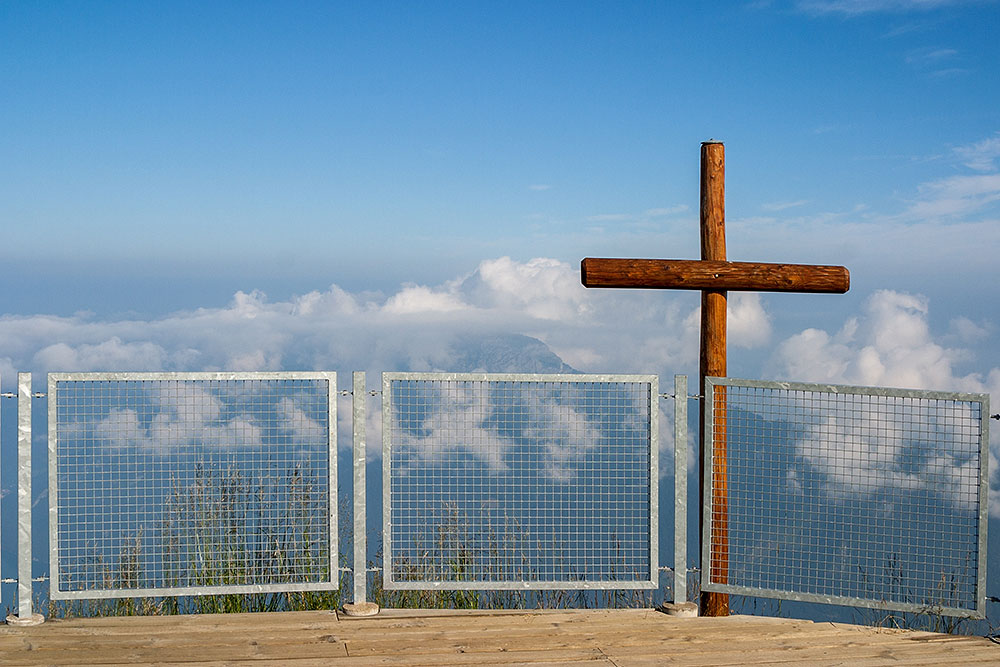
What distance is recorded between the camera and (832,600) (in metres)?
5.45

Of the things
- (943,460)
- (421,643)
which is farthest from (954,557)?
(421,643)

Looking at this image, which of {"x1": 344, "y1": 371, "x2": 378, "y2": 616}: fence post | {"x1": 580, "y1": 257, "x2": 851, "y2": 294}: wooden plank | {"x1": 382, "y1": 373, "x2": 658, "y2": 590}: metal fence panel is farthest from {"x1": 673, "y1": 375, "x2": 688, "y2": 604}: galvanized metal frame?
{"x1": 344, "y1": 371, "x2": 378, "y2": 616}: fence post

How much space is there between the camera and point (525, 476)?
5.35 m

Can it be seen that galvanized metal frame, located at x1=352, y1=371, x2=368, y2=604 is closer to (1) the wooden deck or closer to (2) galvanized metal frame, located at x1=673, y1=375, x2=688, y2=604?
(1) the wooden deck

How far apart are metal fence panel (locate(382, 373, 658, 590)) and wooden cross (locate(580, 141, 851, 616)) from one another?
0.54m

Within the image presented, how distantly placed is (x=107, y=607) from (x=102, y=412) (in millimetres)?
1422

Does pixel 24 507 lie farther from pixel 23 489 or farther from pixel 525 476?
pixel 525 476

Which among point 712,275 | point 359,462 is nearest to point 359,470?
point 359,462

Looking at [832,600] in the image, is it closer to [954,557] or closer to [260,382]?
[954,557]

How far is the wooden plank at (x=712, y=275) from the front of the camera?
5953mm

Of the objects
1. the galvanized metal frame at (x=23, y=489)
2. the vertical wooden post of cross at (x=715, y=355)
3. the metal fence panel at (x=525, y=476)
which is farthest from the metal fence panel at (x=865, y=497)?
the galvanized metal frame at (x=23, y=489)

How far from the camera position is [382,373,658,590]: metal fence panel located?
5.37m

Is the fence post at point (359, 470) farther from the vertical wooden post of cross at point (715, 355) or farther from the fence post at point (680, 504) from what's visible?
the vertical wooden post of cross at point (715, 355)

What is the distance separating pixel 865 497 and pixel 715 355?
4.00ft
